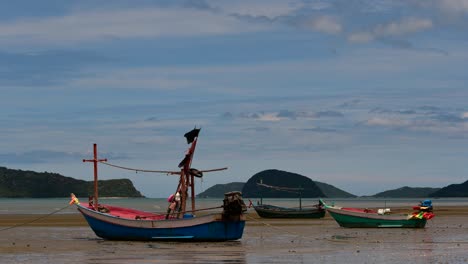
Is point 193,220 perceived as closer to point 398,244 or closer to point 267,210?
point 398,244

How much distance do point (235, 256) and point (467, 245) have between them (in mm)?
12630

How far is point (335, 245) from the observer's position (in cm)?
4275

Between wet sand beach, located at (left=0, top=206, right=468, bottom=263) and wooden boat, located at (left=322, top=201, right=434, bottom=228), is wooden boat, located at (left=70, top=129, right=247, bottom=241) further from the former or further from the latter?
wooden boat, located at (left=322, top=201, right=434, bottom=228)

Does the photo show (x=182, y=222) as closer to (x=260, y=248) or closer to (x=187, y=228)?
(x=187, y=228)

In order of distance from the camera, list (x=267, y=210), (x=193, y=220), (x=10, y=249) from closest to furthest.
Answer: (x=10, y=249) < (x=193, y=220) < (x=267, y=210)

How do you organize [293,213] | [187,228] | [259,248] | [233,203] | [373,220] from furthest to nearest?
[293,213] → [373,220] → [187,228] → [233,203] → [259,248]

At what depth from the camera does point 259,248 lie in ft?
134

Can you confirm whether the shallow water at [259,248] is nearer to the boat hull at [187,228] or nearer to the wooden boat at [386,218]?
the boat hull at [187,228]

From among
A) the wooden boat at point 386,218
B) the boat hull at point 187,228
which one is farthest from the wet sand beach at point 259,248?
the wooden boat at point 386,218

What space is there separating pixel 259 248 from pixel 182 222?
4.63 metres

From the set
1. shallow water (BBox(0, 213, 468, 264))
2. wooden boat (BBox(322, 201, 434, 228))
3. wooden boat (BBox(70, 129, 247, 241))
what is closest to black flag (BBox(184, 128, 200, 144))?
wooden boat (BBox(70, 129, 247, 241))

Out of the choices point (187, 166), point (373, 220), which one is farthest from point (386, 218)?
point (187, 166)

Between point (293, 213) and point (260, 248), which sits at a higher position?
point (293, 213)

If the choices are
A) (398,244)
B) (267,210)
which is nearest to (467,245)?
(398,244)
